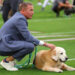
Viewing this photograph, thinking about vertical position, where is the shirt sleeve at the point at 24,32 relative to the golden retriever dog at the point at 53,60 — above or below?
above

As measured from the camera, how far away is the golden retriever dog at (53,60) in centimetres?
663

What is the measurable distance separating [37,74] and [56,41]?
4.72m

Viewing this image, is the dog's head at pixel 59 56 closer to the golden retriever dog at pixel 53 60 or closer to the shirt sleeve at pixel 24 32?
the golden retriever dog at pixel 53 60

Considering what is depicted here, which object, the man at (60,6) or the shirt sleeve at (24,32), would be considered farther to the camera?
the man at (60,6)

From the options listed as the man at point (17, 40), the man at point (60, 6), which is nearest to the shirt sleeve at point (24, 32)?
the man at point (17, 40)

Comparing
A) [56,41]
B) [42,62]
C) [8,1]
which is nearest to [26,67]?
[42,62]

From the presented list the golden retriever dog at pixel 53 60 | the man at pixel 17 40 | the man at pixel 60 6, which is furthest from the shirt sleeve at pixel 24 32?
the man at pixel 60 6

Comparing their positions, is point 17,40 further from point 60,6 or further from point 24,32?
point 60,6

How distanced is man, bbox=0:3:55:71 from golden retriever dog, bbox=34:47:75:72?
5.5 inches

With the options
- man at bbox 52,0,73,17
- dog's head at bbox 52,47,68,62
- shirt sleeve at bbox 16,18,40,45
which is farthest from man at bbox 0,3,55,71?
man at bbox 52,0,73,17

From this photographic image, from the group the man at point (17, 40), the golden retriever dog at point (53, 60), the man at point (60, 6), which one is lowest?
the man at point (60, 6)

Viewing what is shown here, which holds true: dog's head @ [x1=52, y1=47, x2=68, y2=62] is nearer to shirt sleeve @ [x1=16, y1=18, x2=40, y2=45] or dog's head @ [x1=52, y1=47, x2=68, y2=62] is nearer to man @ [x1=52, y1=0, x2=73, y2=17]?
shirt sleeve @ [x1=16, y1=18, x2=40, y2=45]

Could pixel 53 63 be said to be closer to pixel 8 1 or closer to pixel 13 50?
pixel 13 50

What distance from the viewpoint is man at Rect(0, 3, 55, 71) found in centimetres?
665
